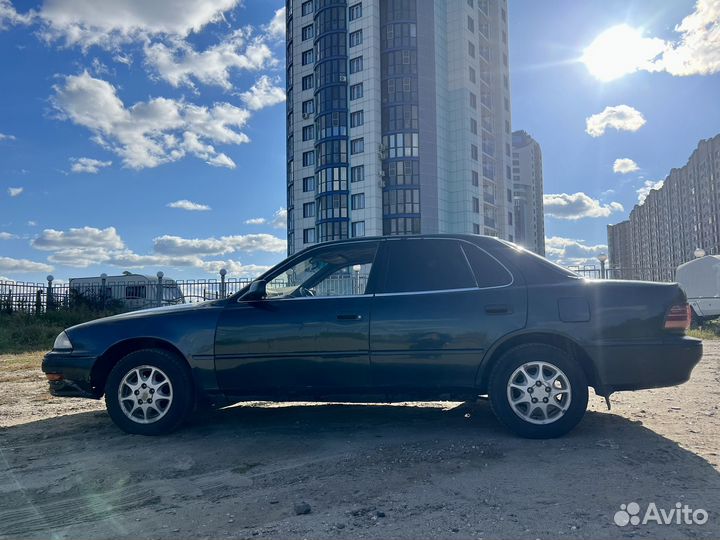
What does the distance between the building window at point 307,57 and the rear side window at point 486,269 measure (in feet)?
180

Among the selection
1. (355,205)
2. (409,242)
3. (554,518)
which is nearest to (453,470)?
(554,518)

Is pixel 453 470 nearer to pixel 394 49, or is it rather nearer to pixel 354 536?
pixel 354 536

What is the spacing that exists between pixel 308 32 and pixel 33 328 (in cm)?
4846

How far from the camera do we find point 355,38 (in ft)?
165

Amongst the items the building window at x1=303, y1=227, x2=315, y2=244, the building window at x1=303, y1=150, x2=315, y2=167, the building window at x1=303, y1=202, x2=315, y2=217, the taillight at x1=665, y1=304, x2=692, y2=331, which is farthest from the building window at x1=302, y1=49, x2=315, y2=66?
the taillight at x1=665, y1=304, x2=692, y2=331

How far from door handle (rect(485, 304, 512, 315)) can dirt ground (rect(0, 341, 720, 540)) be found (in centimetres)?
101

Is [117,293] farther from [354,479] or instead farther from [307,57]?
[307,57]

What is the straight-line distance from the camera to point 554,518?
111 inches

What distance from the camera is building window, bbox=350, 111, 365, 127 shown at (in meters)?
49.8

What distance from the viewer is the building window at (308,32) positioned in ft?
180

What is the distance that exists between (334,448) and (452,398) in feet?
3.43

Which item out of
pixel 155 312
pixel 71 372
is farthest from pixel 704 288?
pixel 71 372

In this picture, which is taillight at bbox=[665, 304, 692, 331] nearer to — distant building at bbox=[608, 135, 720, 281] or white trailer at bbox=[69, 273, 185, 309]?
white trailer at bbox=[69, 273, 185, 309]
